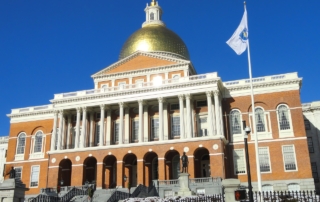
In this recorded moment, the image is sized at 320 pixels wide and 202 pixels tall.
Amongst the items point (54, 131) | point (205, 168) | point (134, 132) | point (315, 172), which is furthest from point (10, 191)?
point (315, 172)

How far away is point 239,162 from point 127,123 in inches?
616

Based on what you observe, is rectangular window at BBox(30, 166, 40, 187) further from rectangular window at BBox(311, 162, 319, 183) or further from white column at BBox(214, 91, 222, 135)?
rectangular window at BBox(311, 162, 319, 183)

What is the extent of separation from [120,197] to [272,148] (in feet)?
68.6

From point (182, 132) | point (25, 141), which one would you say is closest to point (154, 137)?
point (182, 132)

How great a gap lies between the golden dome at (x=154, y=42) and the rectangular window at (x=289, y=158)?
70.8 feet

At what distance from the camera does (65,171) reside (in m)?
51.7

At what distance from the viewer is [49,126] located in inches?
2237

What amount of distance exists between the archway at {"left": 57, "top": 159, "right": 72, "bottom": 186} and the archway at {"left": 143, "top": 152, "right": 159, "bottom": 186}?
10.8 metres

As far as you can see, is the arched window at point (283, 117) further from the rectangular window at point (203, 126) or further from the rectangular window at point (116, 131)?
the rectangular window at point (116, 131)

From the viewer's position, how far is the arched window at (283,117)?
155 ft

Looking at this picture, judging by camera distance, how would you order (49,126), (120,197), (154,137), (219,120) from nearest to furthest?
(120,197) < (219,120) < (154,137) < (49,126)

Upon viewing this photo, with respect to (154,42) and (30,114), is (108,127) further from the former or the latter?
(154,42)

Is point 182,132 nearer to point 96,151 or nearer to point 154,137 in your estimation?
point 154,137

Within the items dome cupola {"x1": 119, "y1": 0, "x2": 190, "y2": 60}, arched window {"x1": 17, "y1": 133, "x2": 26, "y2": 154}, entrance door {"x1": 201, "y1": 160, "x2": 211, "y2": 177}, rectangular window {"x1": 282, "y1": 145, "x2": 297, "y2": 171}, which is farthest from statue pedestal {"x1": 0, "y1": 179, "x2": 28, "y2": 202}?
dome cupola {"x1": 119, "y1": 0, "x2": 190, "y2": 60}
